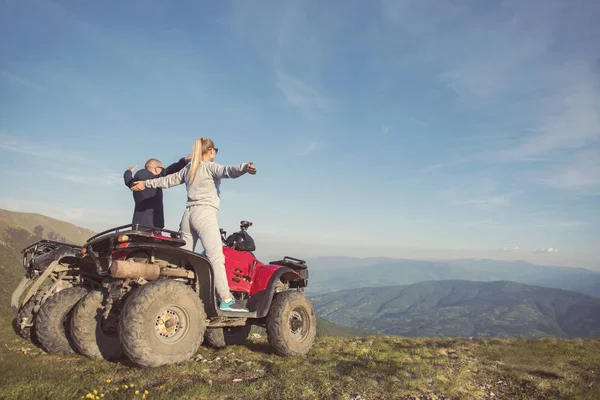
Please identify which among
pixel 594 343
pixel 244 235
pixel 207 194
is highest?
pixel 207 194

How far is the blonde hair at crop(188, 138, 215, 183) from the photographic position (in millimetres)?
6716

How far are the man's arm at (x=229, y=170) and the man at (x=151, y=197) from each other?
5.07ft

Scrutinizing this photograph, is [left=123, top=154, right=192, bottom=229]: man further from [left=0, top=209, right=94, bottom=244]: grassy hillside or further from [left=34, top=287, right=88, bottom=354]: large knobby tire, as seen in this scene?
[left=0, top=209, right=94, bottom=244]: grassy hillside

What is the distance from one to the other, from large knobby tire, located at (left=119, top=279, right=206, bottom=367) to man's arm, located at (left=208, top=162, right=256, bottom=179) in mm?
2087

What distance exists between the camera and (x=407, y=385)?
18.7 ft

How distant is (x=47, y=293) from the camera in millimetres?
7395

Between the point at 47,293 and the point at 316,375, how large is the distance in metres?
5.92

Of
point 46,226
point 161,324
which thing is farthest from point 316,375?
point 46,226

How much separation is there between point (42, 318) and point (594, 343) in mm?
15136

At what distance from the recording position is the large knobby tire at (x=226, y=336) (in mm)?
8578

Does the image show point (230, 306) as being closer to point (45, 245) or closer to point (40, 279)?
point (40, 279)

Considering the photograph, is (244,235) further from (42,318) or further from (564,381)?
(564,381)

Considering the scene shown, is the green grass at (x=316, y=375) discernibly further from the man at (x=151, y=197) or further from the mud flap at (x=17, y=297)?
the man at (x=151, y=197)

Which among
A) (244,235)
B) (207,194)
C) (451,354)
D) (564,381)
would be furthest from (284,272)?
(564,381)
